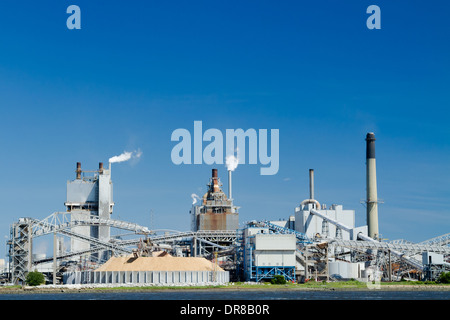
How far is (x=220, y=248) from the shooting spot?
140m

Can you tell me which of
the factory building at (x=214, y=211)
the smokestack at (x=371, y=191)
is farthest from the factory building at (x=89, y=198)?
the smokestack at (x=371, y=191)

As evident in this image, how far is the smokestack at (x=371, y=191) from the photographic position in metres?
138

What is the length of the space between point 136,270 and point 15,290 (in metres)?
17.3

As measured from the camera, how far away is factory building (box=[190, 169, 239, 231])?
14762cm

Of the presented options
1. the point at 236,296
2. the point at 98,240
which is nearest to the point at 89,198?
the point at 98,240

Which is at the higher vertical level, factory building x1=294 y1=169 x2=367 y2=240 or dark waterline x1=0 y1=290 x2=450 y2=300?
factory building x1=294 y1=169 x2=367 y2=240

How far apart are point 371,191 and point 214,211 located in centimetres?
3272

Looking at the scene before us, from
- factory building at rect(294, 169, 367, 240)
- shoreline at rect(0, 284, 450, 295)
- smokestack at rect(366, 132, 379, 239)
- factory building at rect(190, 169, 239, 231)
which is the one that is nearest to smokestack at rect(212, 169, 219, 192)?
A: factory building at rect(190, 169, 239, 231)

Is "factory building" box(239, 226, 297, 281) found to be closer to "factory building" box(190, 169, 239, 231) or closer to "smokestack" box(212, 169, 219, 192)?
"factory building" box(190, 169, 239, 231)

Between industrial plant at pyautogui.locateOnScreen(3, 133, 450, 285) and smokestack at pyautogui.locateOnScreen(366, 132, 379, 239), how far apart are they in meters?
0.19

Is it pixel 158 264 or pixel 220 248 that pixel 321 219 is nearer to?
pixel 220 248
